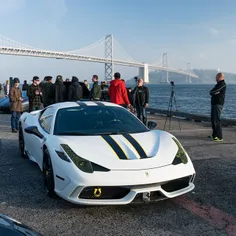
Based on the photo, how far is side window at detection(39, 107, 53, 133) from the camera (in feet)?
15.9

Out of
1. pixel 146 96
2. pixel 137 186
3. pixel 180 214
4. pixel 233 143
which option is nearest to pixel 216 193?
pixel 180 214

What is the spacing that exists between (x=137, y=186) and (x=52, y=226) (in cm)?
94

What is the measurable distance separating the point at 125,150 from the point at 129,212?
26.8 inches

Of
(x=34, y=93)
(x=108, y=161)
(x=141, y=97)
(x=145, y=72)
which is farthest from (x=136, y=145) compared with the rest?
(x=145, y=72)

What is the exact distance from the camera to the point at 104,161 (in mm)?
3703

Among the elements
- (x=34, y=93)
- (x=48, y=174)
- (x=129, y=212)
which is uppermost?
(x=34, y=93)

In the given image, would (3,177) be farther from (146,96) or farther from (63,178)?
(146,96)

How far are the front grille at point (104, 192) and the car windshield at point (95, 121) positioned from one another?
1068mm

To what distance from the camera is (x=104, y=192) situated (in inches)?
140

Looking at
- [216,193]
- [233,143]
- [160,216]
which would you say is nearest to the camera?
[160,216]

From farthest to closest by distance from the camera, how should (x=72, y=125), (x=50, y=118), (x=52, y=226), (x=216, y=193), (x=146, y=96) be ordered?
(x=146, y=96) → (x=50, y=118) → (x=72, y=125) → (x=216, y=193) → (x=52, y=226)

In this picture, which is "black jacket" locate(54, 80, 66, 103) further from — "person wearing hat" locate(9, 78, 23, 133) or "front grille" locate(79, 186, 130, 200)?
"front grille" locate(79, 186, 130, 200)

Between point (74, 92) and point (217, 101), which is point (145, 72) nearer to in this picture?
point (74, 92)

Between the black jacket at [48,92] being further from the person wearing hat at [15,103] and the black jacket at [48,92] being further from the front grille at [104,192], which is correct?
the front grille at [104,192]
